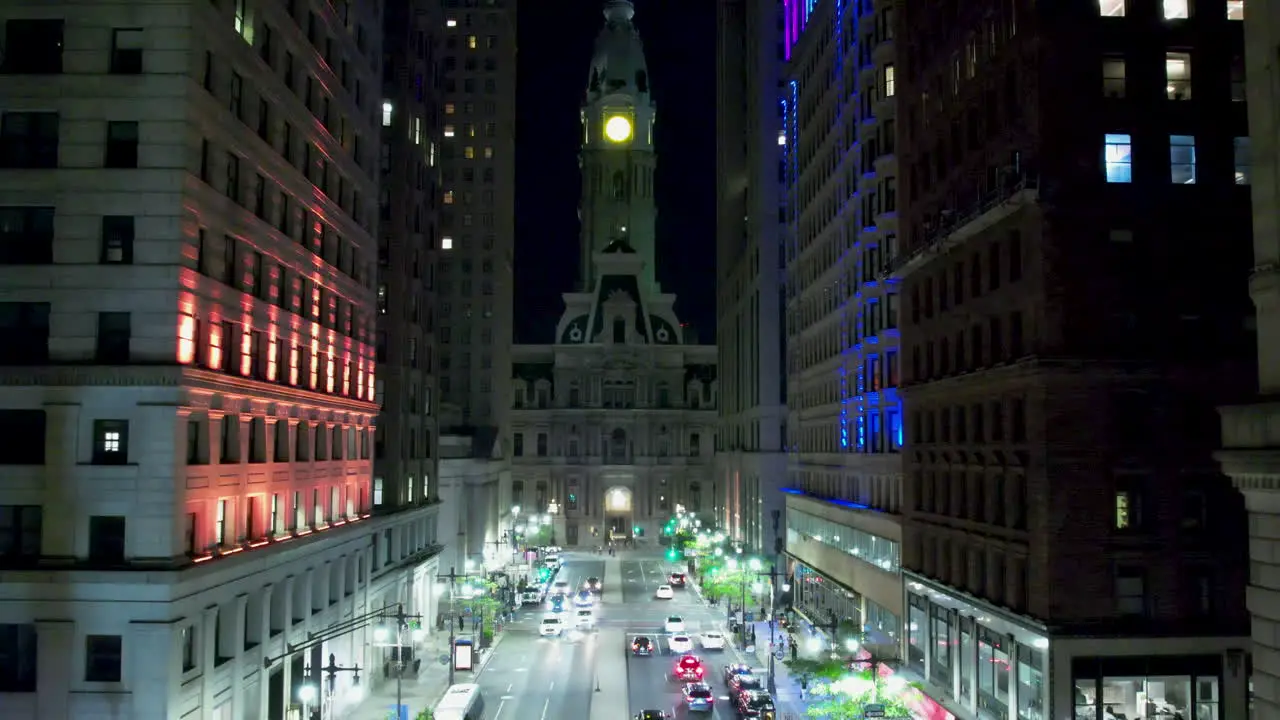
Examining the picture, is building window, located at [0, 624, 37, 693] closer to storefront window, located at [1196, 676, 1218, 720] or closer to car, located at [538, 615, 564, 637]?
storefront window, located at [1196, 676, 1218, 720]

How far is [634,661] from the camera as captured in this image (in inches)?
2872

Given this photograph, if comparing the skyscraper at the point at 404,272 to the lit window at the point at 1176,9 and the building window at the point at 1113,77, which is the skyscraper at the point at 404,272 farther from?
the lit window at the point at 1176,9

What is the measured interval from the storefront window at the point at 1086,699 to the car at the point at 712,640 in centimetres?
4082

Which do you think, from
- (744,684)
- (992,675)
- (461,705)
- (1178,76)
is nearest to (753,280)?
(744,684)

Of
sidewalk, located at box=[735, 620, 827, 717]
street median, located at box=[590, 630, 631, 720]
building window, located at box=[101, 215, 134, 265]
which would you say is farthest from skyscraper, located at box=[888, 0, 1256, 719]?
building window, located at box=[101, 215, 134, 265]

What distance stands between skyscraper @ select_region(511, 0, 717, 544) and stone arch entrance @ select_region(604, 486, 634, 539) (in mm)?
138

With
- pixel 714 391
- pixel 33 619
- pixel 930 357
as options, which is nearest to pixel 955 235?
pixel 930 357

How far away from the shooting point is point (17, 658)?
34875 millimetres

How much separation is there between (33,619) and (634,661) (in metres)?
43.6

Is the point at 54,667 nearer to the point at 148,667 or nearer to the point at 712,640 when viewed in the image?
the point at 148,667

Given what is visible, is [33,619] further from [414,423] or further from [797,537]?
[797,537]

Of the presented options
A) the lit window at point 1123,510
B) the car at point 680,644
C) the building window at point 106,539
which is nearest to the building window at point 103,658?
the building window at point 106,539

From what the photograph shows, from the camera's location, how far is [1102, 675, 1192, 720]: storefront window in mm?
38094

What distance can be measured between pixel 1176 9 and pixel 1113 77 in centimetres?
330
